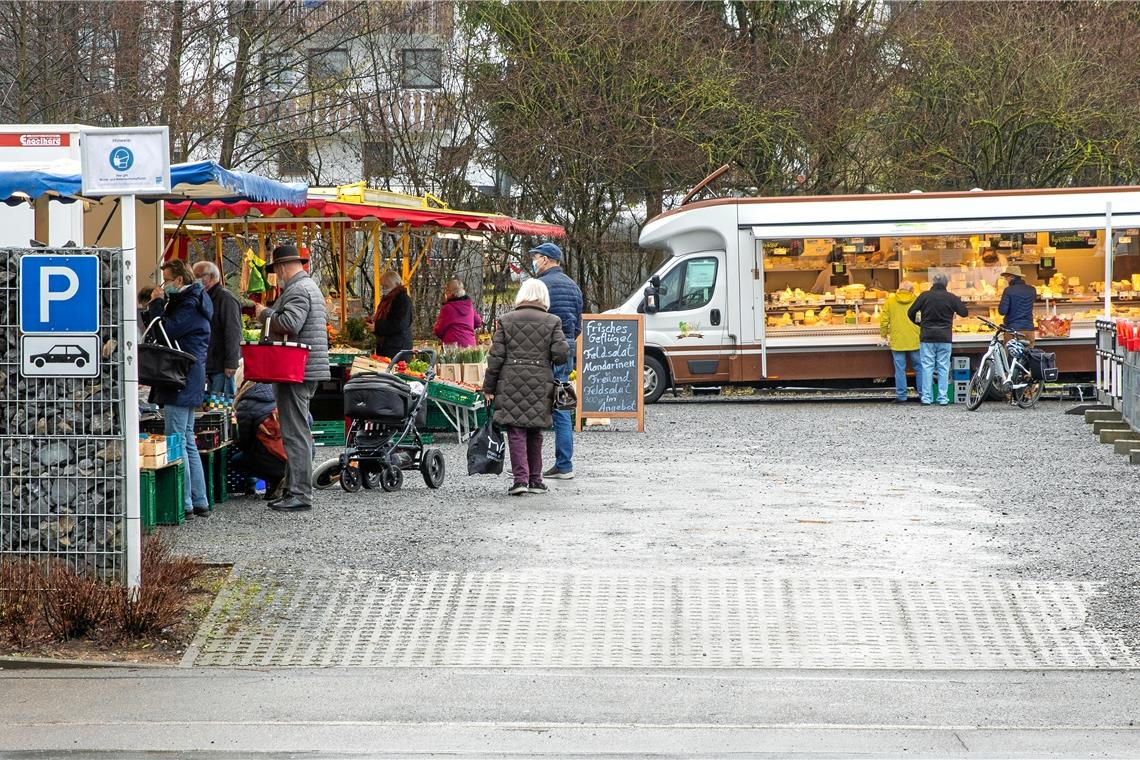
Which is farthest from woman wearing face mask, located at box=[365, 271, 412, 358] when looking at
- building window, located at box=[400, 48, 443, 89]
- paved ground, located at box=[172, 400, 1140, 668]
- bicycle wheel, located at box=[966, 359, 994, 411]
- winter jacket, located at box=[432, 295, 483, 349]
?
building window, located at box=[400, 48, 443, 89]

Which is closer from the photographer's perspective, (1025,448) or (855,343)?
(1025,448)

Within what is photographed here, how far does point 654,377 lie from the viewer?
22141mm

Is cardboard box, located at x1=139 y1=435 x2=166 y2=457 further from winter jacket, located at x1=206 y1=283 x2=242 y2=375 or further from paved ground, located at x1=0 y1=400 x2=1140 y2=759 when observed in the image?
winter jacket, located at x1=206 y1=283 x2=242 y2=375

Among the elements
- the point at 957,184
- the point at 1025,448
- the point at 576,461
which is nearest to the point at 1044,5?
the point at 957,184

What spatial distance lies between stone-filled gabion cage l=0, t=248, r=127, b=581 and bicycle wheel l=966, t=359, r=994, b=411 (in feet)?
47.4

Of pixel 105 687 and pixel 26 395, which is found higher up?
pixel 26 395

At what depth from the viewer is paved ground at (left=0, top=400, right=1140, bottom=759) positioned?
19.8ft

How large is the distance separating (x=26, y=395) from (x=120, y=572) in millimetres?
968

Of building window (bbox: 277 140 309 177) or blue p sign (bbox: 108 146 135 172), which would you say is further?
building window (bbox: 277 140 309 177)

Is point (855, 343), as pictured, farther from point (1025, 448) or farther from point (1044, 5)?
point (1044, 5)

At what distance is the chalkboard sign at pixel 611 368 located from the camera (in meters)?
17.6

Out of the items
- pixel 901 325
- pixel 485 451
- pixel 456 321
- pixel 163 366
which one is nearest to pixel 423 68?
pixel 901 325

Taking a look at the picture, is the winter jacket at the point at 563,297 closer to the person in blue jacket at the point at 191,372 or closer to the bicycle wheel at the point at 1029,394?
the person in blue jacket at the point at 191,372

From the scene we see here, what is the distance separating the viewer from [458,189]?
1176 inches
